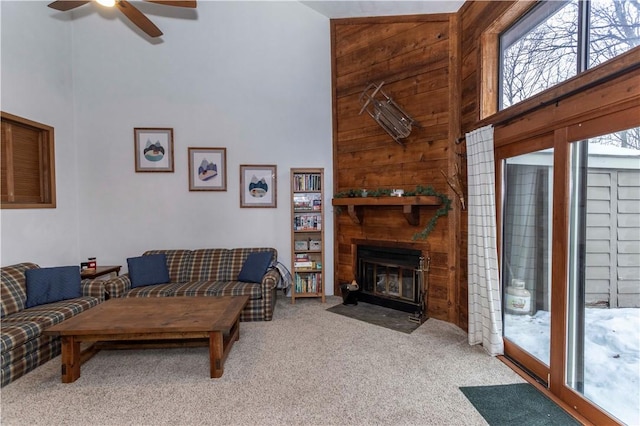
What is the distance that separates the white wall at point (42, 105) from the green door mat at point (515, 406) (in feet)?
15.1

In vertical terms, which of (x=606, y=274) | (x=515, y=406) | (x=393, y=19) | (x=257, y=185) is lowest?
(x=515, y=406)

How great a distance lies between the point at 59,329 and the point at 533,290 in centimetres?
379

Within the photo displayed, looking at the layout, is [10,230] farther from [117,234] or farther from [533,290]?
[533,290]

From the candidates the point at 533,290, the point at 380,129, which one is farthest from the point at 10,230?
the point at 533,290

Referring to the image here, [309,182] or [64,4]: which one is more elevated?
[64,4]

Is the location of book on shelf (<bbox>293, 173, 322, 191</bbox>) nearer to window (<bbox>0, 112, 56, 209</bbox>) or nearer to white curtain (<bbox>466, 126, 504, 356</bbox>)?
white curtain (<bbox>466, 126, 504, 356</bbox>)

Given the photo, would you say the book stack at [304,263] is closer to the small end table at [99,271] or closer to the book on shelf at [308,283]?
the book on shelf at [308,283]

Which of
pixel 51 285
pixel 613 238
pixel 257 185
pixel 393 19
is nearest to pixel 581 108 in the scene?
pixel 613 238

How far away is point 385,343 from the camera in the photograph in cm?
294

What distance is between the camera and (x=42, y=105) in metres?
3.65

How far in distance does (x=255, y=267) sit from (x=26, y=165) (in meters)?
2.98

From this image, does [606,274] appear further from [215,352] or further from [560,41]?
[215,352]

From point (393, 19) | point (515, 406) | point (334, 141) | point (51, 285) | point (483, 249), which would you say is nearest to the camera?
point (515, 406)

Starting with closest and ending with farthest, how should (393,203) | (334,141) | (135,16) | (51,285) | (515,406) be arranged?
(515,406) < (135,16) < (51,285) < (393,203) < (334,141)
